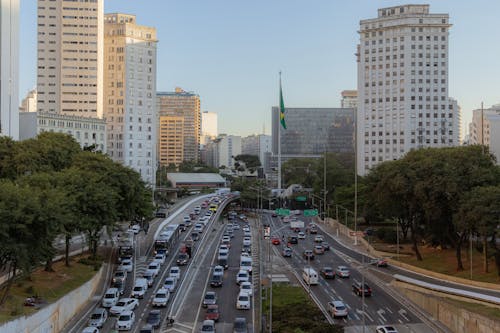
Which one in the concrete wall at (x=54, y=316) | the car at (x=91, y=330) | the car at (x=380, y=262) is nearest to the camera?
the concrete wall at (x=54, y=316)

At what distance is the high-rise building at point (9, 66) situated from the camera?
8475 centimetres

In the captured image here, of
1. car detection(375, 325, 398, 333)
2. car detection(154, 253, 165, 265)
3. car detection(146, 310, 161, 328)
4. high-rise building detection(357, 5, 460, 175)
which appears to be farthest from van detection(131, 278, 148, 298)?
high-rise building detection(357, 5, 460, 175)

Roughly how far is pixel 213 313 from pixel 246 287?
7.54 metres

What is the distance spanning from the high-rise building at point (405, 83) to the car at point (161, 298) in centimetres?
Result: 9807

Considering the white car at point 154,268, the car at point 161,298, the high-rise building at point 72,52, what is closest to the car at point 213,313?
the car at point 161,298

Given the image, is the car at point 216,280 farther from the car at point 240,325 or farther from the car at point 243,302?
the car at point 240,325

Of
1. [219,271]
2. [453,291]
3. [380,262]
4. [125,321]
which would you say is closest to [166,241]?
[219,271]

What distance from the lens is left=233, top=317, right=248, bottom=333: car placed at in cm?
3731

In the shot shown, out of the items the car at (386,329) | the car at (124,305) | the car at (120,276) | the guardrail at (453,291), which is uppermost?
the guardrail at (453,291)

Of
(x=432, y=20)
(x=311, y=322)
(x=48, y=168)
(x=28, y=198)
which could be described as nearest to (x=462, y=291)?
(x=311, y=322)

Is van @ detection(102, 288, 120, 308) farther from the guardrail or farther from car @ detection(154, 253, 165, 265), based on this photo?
the guardrail

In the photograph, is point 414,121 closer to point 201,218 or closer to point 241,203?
point 241,203

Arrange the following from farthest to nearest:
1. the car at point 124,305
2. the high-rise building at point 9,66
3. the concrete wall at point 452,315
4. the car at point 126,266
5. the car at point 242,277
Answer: the high-rise building at point 9,66
the car at point 126,266
the car at point 242,277
the car at point 124,305
the concrete wall at point 452,315

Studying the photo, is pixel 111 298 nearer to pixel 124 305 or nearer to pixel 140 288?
pixel 124 305
